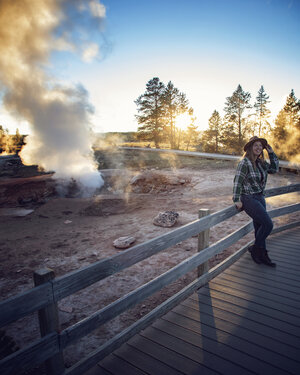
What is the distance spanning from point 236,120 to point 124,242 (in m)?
41.2

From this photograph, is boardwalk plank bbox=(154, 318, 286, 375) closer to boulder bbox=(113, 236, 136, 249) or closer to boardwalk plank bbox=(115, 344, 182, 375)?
boardwalk plank bbox=(115, 344, 182, 375)

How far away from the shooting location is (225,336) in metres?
2.41

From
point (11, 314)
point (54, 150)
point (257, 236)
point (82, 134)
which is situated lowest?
point (257, 236)

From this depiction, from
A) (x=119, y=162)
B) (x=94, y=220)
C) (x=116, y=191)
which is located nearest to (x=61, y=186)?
(x=116, y=191)

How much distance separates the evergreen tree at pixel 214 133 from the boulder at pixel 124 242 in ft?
130

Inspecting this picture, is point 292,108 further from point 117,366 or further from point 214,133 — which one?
point 117,366

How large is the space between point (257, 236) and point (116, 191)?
12.3 m

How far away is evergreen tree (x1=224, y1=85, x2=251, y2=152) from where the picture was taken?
133 ft

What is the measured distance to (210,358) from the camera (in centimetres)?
215

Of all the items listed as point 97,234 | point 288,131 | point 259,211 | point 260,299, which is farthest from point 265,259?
point 288,131

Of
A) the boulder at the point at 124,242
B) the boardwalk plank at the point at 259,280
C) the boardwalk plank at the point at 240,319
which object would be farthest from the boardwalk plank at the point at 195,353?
the boulder at the point at 124,242

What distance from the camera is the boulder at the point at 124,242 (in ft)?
21.2

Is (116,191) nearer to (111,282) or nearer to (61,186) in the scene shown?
(61,186)

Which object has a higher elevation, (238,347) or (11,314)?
(11,314)
